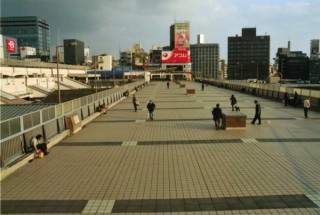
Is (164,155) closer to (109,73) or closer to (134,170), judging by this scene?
(134,170)

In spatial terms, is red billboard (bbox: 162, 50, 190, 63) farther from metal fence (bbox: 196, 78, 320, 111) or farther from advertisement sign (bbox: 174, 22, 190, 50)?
metal fence (bbox: 196, 78, 320, 111)

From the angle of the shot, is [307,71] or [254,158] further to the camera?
[307,71]

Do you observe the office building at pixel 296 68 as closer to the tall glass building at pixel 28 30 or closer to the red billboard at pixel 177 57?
the red billboard at pixel 177 57

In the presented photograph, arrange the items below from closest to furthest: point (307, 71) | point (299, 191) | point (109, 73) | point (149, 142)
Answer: point (299, 191) → point (149, 142) → point (109, 73) → point (307, 71)

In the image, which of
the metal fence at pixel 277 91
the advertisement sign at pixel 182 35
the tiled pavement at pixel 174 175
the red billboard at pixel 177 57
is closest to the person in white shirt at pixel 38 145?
the tiled pavement at pixel 174 175

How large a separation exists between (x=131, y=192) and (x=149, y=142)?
20.4 feet

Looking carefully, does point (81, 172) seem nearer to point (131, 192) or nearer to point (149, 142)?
point (131, 192)

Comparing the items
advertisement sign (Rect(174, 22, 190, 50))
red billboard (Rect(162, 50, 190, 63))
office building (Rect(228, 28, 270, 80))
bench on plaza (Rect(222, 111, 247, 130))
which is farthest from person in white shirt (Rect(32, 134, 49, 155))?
advertisement sign (Rect(174, 22, 190, 50))

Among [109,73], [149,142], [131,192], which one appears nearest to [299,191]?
[131,192]

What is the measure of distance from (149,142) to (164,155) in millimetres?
2523

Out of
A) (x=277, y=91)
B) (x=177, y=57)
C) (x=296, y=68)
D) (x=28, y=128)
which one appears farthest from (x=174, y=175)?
(x=296, y=68)

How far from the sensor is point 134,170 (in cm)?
1002

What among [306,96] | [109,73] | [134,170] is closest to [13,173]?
[134,170]

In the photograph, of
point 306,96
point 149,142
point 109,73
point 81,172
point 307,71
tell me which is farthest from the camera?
point 307,71
